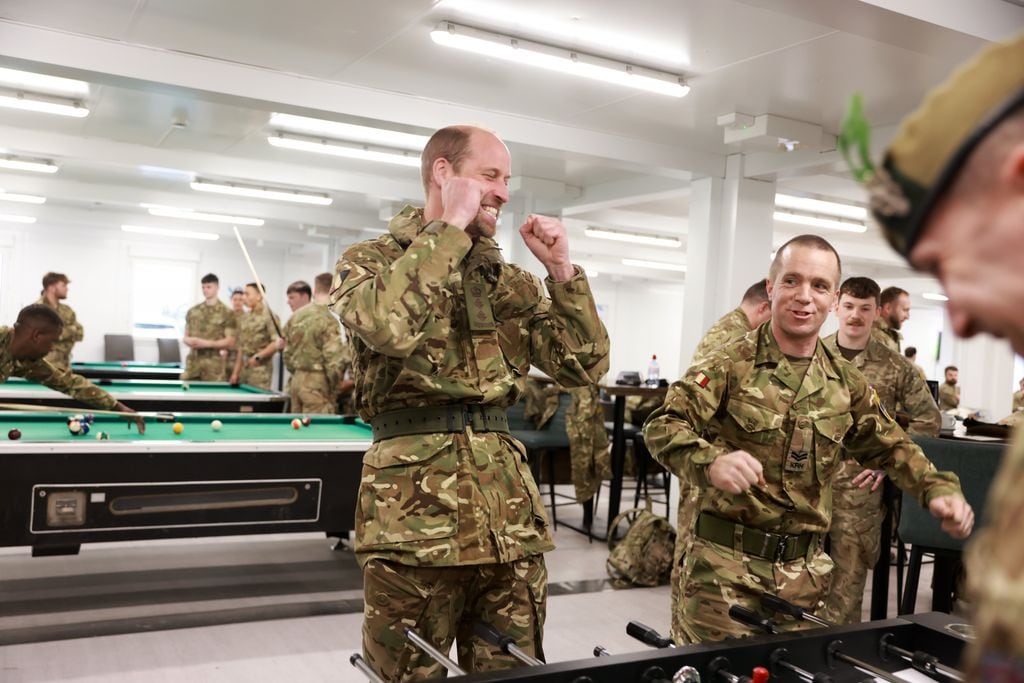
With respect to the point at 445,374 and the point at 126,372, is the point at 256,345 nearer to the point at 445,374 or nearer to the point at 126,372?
the point at 126,372

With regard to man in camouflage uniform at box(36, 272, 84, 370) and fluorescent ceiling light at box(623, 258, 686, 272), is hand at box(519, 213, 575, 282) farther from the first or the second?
fluorescent ceiling light at box(623, 258, 686, 272)

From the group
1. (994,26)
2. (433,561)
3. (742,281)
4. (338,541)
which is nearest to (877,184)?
(433,561)

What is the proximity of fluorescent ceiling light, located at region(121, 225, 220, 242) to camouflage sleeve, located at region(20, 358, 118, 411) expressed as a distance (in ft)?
36.2

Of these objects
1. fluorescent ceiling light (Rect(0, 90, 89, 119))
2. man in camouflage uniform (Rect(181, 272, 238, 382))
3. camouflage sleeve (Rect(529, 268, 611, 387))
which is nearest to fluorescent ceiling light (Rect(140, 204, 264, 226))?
man in camouflage uniform (Rect(181, 272, 238, 382))

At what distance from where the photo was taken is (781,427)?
2225mm

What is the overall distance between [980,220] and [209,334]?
410 inches

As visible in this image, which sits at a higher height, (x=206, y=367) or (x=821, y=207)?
(x=821, y=207)

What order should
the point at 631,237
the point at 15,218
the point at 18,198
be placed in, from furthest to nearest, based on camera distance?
the point at 15,218, the point at 631,237, the point at 18,198

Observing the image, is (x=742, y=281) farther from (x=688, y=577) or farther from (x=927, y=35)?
(x=688, y=577)

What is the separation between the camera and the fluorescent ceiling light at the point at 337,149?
774 centimetres

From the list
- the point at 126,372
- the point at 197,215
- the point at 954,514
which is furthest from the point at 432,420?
the point at 197,215

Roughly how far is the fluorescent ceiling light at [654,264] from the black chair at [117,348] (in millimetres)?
8966

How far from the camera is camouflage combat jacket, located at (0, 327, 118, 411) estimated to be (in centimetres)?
448

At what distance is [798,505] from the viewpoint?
2.19 m
